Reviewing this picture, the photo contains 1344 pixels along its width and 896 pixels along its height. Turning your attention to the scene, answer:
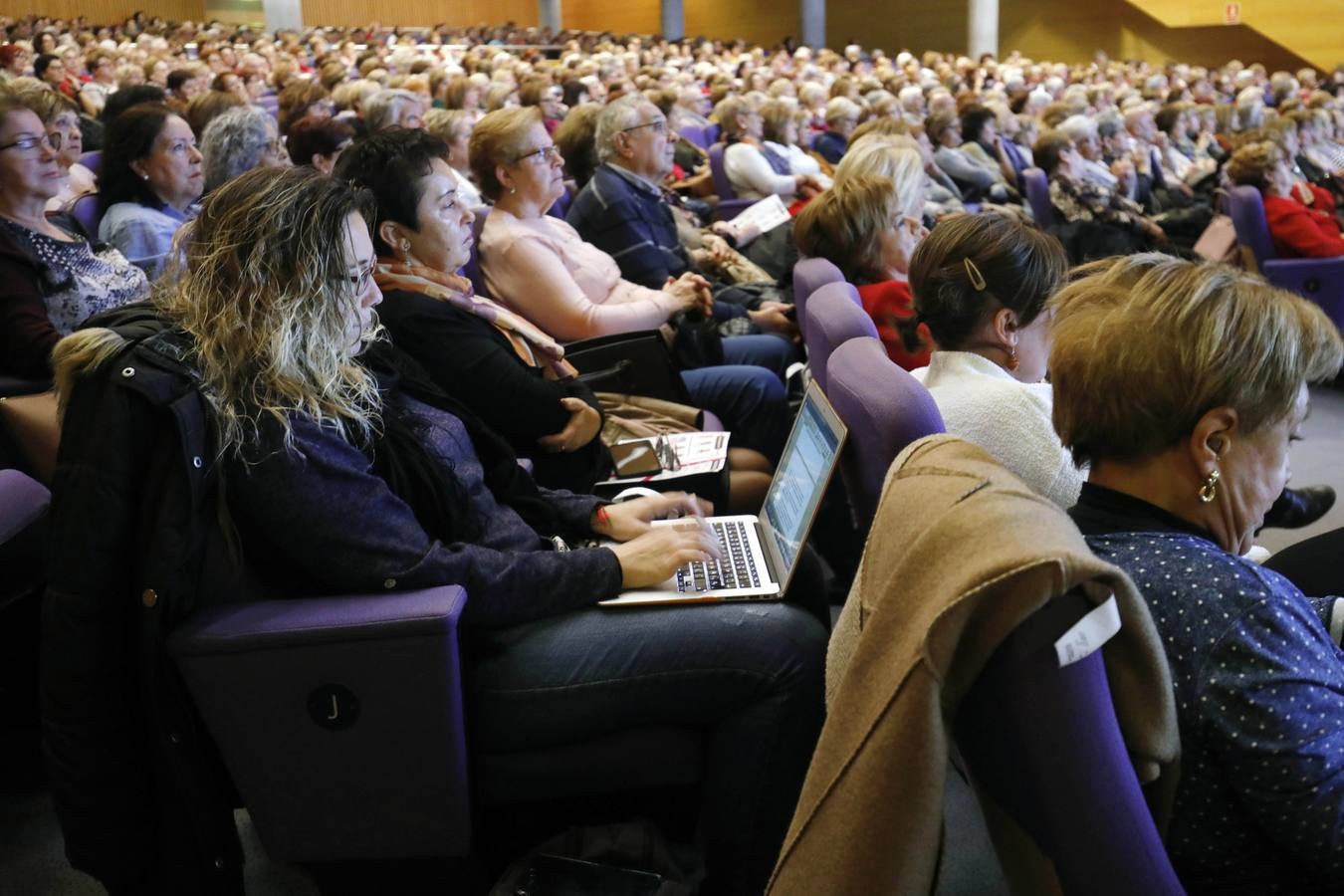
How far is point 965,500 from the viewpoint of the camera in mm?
804

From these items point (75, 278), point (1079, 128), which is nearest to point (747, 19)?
point (1079, 128)

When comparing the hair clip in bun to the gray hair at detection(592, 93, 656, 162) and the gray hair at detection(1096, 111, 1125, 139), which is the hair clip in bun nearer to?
the gray hair at detection(592, 93, 656, 162)

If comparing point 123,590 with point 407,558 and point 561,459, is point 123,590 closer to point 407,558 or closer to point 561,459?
point 407,558

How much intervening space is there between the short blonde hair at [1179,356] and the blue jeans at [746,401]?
1.86 m

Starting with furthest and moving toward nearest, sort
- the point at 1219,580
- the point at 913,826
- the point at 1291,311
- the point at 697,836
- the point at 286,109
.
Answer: the point at 286,109 → the point at 697,836 → the point at 1291,311 → the point at 1219,580 → the point at 913,826

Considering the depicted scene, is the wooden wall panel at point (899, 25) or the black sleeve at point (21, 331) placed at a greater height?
the wooden wall panel at point (899, 25)

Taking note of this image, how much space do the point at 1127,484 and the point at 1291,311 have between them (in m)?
0.24

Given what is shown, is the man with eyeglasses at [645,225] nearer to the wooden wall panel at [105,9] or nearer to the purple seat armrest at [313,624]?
the purple seat armrest at [313,624]

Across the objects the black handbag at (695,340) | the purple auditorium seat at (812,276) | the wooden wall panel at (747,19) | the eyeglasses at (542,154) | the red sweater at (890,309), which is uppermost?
the wooden wall panel at (747,19)

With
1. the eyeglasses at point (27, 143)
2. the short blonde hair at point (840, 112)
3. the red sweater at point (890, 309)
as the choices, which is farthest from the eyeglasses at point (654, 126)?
the short blonde hair at point (840, 112)

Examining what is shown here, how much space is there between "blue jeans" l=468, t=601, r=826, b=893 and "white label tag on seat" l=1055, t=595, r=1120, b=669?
0.79m

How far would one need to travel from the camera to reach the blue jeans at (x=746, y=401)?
9.98 ft

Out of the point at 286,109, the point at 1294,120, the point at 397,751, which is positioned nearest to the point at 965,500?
the point at 397,751

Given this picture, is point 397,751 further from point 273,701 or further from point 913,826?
point 913,826
